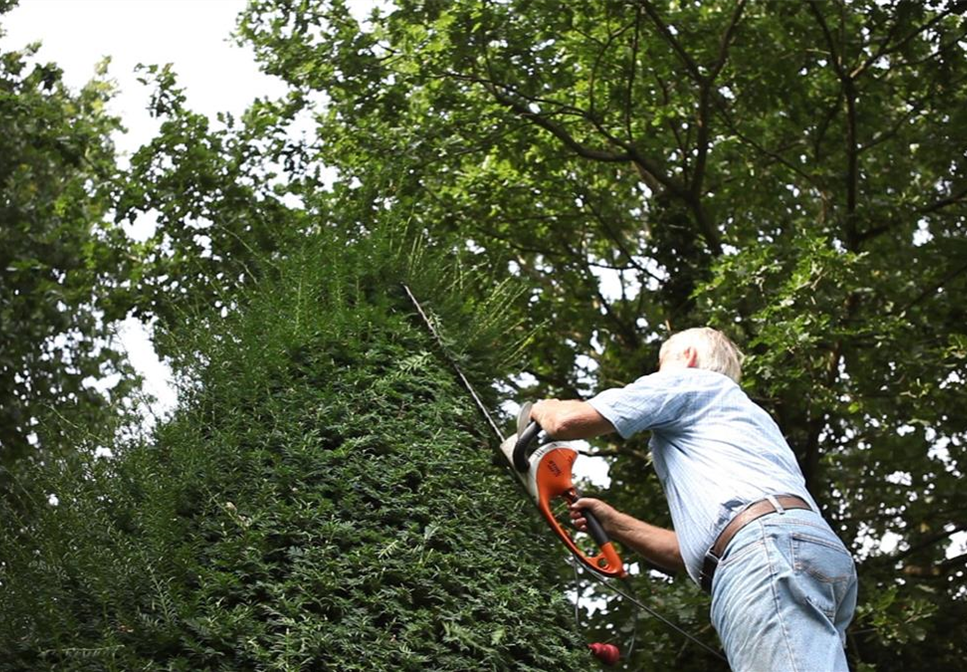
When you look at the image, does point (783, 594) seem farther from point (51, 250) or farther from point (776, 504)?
point (51, 250)

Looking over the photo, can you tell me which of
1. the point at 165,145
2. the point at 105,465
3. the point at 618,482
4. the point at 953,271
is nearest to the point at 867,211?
the point at 953,271

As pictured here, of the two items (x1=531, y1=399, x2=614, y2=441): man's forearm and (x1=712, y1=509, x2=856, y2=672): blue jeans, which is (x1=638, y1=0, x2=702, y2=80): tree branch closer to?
(x1=531, y1=399, x2=614, y2=441): man's forearm

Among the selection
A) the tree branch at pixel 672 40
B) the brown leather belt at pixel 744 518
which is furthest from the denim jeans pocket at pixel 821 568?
the tree branch at pixel 672 40

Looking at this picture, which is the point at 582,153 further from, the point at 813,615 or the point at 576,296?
the point at 813,615

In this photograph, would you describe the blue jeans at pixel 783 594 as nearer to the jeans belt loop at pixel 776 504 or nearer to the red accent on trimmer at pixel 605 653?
the jeans belt loop at pixel 776 504

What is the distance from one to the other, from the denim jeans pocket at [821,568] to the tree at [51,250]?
5773mm

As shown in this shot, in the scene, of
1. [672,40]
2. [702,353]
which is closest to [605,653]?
[702,353]

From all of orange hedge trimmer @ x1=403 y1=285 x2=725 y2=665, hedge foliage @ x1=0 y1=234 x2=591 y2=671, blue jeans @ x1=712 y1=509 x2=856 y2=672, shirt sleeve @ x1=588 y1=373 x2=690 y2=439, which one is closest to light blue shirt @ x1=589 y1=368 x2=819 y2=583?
shirt sleeve @ x1=588 y1=373 x2=690 y2=439

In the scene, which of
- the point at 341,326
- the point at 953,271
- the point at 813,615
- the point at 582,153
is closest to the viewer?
the point at 813,615

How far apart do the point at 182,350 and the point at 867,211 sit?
22.5 ft

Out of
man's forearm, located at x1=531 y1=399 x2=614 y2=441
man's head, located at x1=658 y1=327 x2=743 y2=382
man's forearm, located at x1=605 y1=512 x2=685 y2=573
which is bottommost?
man's forearm, located at x1=605 y1=512 x2=685 y2=573

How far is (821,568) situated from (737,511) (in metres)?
0.28

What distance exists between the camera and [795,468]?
385 centimetres

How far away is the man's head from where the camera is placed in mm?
4207
